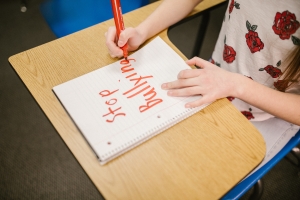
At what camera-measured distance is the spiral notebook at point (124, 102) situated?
1.67 ft

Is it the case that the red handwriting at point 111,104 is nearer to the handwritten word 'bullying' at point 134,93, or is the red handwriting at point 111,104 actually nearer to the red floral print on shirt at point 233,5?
the handwritten word 'bullying' at point 134,93

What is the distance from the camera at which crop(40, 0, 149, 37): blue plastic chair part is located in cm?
110

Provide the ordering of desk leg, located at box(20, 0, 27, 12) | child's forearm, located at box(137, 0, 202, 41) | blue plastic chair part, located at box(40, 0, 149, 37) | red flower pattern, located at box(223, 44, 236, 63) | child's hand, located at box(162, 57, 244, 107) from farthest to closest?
1. desk leg, located at box(20, 0, 27, 12)
2. blue plastic chair part, located at box(40, 0, 149, 37)
3. red flower pattern, located at box(223, 44, 236, 63)
4. child's forearm, located at box(137, 0, 202, 41)
5. child's hand, located at box(162, 57, 244, 107)

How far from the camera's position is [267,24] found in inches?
27.0

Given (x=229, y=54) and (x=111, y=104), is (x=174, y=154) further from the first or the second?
(x=229, y=54)

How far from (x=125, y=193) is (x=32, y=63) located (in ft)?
1.45

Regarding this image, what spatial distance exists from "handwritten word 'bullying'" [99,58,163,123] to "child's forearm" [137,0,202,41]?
15cm

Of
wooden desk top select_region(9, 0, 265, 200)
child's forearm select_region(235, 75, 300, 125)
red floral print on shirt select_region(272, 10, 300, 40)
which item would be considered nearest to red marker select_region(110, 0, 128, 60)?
wooden desk top select_region(9, 0, 265, 200)

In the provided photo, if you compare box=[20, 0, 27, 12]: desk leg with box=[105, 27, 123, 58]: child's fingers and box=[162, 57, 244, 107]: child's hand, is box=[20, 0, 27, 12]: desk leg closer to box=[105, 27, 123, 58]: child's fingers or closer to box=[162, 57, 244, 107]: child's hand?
box=[105, 27, 123, 58]: child's fingers

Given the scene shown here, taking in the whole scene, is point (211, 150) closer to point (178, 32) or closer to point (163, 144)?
point (163, 144)

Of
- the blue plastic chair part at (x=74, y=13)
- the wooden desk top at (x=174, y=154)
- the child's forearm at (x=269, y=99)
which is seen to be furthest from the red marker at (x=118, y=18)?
the blue plastic chair part at (x=74, y=13)

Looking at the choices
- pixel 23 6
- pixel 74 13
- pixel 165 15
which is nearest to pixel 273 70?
pixel 165 15

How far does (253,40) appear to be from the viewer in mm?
738

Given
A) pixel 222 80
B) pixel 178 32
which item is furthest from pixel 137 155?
pixel 178 32
